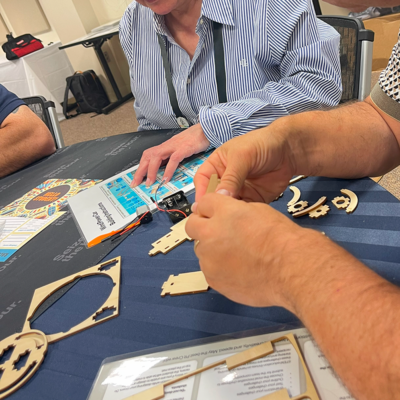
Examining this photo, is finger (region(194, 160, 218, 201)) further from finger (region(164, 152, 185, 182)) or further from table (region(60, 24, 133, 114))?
table (region(60, 24, 133, 114))

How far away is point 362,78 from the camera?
1124 mm

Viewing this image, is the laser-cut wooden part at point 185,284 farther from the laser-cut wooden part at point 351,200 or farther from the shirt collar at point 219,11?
the shirt collar at point 219,11

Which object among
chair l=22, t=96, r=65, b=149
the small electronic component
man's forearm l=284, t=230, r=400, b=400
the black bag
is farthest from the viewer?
the black bag

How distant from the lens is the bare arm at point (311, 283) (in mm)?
348

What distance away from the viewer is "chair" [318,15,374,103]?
1083mm

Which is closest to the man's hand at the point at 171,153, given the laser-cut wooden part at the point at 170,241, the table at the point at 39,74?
the laser-cut wooden part at the point at 170,241

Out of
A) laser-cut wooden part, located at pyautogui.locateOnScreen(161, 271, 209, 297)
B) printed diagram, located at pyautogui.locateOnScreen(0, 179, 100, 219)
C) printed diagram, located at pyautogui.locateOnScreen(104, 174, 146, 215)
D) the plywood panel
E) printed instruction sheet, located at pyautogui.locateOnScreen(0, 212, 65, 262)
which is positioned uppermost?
the plywood panel

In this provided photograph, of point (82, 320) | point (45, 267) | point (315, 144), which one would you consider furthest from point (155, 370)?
point (315, 144)

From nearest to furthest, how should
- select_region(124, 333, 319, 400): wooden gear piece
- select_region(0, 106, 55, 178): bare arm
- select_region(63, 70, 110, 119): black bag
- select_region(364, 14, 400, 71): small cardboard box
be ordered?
select_region(124, 333, 319, 400): wooden gear piece, select_region(0, 106, 55, 178): bare arm, select_region(364, 14, 400, 71): small cardboard box, select_region(63, 70, 110, 119): black bag

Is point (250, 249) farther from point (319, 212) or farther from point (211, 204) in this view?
point (319, 212)

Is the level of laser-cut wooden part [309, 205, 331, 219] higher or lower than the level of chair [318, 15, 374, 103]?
lower

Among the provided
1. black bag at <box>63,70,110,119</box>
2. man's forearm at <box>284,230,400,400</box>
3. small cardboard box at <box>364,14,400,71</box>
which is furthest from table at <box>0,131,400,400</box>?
black bag at <box>63,70,110,119</box>

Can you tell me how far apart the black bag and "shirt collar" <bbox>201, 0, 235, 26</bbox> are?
322 cm

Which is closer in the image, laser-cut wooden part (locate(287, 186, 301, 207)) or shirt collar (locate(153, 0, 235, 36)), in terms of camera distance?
laser-cut wooden part (locate(287, 186, 301, 207))
